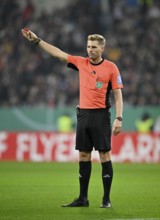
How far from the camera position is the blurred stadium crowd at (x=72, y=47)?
2397 centimetres

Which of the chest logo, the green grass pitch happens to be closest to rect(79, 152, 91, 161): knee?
the green grass pitch

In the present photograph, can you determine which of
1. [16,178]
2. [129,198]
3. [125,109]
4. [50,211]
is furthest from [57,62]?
[50,211]

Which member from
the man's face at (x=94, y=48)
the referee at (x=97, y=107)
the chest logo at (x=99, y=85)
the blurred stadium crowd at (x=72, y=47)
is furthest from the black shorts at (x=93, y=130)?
the blurred stadium crowd at (x=72, y=47)

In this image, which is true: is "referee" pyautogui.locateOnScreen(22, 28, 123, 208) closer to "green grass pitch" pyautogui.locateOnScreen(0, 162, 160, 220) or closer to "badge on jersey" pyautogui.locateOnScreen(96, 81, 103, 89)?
"badge on jersey" pyautogui.locateOnScreen(96, 81, 103, 89)

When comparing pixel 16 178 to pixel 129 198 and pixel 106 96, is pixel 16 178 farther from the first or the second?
pixel 106 96

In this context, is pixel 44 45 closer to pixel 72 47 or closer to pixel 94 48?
pixel 94 48

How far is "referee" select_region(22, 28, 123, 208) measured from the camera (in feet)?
Answer: 31.5

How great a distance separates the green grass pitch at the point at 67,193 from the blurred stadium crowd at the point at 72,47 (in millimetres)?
5144

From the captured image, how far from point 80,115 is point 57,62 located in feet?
50.2

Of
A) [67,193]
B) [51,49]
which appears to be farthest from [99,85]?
[67,193]

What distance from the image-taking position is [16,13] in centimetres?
2641

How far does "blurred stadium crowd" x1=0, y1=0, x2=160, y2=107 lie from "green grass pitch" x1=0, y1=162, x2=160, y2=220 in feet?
16.9

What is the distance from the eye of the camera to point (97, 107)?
31.7 feet

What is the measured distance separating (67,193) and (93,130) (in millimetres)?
2297
